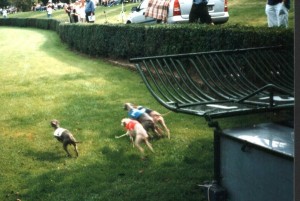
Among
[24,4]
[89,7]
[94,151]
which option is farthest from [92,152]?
[24,4]

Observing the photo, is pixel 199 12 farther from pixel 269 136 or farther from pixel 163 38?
pixel 269 136

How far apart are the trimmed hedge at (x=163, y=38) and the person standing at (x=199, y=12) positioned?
3.03ft

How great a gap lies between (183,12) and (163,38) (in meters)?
4.54

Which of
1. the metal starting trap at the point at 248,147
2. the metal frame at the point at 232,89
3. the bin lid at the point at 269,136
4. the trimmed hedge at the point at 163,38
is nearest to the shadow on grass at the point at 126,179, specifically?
the metal starting trap at the point at 248,147

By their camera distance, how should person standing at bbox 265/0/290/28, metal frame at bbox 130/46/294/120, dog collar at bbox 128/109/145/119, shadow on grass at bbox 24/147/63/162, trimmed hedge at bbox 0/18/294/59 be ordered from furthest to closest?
person standing at bbox 265/0/290/28 < trimmed hedge at bbox 0/18/294/59 < dog collar at bbox 128/109/145/119 < shadow on grass at bbox 24/147/63/162 < metal frame at bbox 130/46/294/120

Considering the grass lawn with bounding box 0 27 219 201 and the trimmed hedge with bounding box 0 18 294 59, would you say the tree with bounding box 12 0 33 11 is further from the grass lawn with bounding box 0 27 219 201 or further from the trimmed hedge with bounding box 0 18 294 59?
the grass lawn with bounding box 0 27 219 201

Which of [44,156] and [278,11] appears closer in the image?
[44,156]

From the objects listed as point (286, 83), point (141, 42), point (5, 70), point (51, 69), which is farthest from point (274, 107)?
point (5, 70)

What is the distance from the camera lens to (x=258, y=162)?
152 inches

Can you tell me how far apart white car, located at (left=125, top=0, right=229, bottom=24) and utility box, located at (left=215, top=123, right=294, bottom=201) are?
1253 cm

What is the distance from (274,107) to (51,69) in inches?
488

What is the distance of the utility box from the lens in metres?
3.66

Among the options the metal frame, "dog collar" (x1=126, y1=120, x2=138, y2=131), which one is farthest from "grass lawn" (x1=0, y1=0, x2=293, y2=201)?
the metal frame

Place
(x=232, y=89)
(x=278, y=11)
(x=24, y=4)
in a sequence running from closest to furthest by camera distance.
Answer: (x=232, y=89) → (x=278, y=11) → (x=24, y=4)
